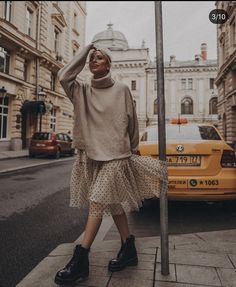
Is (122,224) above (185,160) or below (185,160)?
below

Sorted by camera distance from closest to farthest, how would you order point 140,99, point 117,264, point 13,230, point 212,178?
point 117,264 < point 13,230 < point 212,178 < point 140,99

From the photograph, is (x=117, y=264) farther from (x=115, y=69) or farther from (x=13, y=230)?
(x=115, y=69)

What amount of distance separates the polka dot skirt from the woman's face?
27.4 inches

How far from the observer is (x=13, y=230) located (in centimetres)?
381

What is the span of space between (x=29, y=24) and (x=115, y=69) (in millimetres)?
29100

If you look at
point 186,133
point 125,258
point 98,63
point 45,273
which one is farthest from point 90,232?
point 186,133

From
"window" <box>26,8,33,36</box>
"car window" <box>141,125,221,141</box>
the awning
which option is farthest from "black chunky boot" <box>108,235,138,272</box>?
"window" <box>26,8,33,36</box>

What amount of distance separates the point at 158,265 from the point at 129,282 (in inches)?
15.3

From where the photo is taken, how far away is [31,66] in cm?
2169

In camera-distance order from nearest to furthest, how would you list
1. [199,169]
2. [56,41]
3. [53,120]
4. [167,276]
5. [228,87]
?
1. [167,276]
2. [199,169]
3. [228,87]
4. [53,120]
5. [56,41]

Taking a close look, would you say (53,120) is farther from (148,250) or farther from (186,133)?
(148,250)

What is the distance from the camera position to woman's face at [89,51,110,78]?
2529mm

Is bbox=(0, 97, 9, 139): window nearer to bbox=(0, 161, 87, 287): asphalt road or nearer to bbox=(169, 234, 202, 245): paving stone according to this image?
bbox=(0, 161, 87, 287): asphalt road

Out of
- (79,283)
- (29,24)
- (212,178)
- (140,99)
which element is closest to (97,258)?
(79,283)
